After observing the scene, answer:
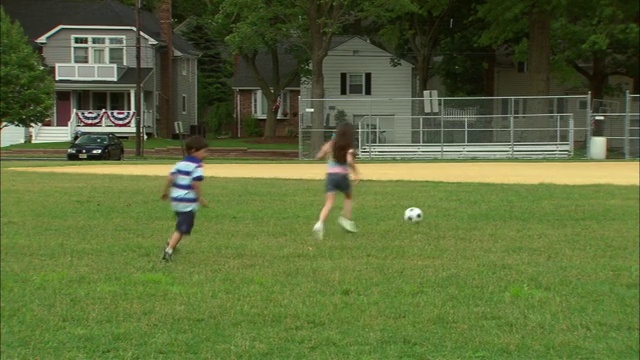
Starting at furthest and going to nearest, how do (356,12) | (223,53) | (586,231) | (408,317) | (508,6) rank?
1. (223,53)
2. (356,12)
3. (508,6)
4. (586,231)
5. (408,317)

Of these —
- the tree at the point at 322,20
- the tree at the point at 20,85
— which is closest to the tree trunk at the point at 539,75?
the tree at the point at 322,20

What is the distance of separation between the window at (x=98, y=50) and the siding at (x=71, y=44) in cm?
23

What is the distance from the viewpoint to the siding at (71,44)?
137 ft

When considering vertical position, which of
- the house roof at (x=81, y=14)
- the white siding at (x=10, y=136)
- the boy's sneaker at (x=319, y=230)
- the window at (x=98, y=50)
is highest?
the house roof at (x=81, y=14)

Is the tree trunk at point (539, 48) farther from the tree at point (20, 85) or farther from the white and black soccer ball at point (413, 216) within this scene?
the tree at point (20, 85)

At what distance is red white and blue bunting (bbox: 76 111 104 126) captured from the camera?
40594mm

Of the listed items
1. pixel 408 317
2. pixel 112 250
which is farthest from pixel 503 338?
pixel 112 250

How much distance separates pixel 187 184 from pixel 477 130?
2333 centimetres

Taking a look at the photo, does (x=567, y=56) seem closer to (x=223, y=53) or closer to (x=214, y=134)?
(x=214, y=134)

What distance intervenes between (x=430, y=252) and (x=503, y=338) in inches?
112

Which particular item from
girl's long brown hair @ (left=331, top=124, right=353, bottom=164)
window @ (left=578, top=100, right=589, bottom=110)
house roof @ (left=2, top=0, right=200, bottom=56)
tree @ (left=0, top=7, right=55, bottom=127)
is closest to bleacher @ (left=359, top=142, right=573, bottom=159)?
window @ (left=578, top=100, right=589, bottom=110)

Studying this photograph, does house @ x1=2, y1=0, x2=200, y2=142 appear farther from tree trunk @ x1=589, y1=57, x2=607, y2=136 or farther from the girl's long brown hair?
the girl's long brown hair

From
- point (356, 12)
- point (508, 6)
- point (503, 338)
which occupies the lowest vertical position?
point (503, 338)

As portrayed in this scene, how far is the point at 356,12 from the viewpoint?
3506cm
